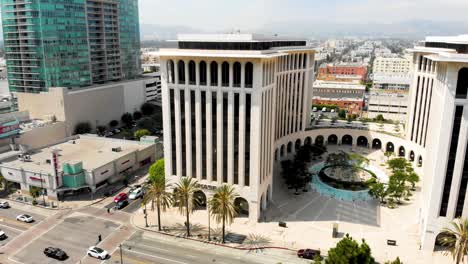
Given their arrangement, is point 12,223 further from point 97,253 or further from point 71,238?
point 97,253

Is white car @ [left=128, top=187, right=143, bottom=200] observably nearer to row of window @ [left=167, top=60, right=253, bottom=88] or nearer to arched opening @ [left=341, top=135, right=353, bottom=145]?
row of window @ [left=167, top=60, right=253, bottom=88]

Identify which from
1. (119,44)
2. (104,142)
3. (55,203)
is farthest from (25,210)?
(119,44)

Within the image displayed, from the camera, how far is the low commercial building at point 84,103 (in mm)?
120812

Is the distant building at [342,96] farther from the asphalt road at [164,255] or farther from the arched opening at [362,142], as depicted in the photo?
the asphalt road at [164,255]

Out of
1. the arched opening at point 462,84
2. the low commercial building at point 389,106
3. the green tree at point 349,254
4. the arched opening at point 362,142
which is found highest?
the arched opening at point 462,84

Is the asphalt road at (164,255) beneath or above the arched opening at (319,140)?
beneath

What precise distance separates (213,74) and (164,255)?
33367mm

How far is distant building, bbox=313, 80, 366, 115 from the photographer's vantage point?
576ft

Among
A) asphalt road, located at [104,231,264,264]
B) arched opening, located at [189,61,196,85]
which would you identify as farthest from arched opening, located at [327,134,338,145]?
asphalt road, located at [104,231,264,264]

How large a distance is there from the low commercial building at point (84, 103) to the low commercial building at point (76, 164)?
1805 cm

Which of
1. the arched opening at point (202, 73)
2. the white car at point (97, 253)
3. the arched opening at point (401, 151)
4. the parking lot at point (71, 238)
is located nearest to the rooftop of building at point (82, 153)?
the parking lot at point (71, 238)

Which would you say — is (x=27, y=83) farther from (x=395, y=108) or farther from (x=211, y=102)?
(x=395, y=108)

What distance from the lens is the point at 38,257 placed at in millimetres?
60312

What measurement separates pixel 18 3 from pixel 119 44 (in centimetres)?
4503
